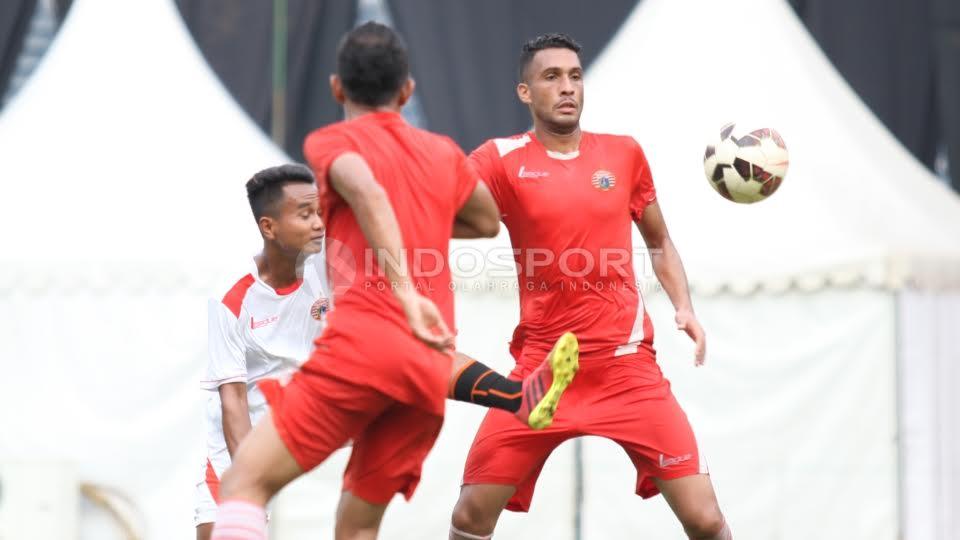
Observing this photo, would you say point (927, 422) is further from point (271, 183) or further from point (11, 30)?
point (11, 30)

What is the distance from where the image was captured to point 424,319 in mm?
4203

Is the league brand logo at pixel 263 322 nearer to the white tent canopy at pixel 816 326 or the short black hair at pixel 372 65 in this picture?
the short black hair at pixel 372 65

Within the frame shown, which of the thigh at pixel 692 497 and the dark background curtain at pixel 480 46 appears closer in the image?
the thigh at pixel 692 497

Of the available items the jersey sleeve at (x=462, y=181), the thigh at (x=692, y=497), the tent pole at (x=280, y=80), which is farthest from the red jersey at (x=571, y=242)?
the tent pole at (x=280, y=80)

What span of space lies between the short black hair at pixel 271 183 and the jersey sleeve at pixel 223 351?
1.43 ft

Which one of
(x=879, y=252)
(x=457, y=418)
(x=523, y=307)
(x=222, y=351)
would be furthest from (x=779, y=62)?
(x=222, y=351)

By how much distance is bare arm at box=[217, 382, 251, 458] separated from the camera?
5520 mm

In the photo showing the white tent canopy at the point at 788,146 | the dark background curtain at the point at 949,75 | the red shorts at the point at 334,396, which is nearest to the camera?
the red shorts at the point at 334,396

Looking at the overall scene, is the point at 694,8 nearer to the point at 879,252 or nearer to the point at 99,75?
the point at 879,252

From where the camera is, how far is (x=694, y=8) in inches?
407

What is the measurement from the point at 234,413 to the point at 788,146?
17.1 feet

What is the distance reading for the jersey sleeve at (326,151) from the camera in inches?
170

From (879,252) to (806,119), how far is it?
144cm

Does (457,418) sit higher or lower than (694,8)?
lower
